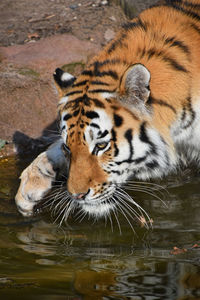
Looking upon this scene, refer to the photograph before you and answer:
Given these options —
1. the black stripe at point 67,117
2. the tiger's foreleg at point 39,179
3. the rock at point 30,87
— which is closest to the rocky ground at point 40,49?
the rock at point 30,87

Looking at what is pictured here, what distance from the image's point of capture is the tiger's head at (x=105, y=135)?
2.97 metres

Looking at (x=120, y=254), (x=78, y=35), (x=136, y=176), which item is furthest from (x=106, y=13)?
(x=120, y=254)

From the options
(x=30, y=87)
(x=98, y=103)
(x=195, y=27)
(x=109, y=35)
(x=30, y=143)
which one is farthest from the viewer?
(x=109, y=35)

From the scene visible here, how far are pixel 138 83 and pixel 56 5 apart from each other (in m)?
4.06

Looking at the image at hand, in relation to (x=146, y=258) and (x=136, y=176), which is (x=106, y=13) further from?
(x=146, y=258)

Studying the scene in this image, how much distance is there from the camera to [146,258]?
113 inches

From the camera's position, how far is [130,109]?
3064 mm

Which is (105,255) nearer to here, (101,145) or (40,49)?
(101,145)

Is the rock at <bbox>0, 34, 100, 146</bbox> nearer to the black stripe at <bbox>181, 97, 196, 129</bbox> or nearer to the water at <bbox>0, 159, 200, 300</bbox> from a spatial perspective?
the water at <bbox>0, 159, 200, 300</bbox>

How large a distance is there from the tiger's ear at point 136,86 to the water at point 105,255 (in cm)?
77

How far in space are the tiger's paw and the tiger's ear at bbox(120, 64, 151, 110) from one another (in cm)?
92

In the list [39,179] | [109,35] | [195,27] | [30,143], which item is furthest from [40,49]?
[195,27]

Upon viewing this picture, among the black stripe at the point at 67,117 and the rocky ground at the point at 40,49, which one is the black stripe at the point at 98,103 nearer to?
the black stripe at the point at 67,117

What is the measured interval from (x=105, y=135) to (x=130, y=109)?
0.21 metres
